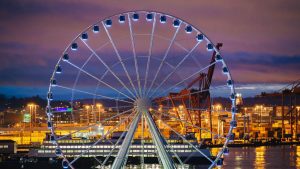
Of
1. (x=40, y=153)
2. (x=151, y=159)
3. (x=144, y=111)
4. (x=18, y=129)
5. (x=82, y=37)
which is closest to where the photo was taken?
(x=144, y=111)

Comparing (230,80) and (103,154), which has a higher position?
(230,80)

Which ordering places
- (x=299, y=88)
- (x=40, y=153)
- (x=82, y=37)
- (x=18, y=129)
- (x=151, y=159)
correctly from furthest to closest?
(x=18, y=129)
(x=299, y=88)
(x=40, y=153)
(x=151, y=159)
(x=82, y=37)

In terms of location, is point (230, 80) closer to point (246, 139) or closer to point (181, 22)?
point (181, 22)

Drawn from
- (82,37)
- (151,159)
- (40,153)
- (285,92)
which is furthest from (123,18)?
(285,92)

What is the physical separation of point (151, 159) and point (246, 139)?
80.4 metres

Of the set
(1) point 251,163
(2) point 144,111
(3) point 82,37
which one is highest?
(3) point 82,37

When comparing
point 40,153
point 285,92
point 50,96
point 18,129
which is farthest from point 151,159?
point 18,129

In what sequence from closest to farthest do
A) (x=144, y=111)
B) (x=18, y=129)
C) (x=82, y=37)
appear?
1. (x=144, y=111)
2. (x=82, y=37)
3. (x=18, y=129)

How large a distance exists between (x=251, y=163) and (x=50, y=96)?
4954cm

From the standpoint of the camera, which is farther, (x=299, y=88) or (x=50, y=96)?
(x=299, y=88)

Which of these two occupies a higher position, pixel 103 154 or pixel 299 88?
Answer: pixel 299 88

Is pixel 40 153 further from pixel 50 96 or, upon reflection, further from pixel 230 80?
pixel 230 80

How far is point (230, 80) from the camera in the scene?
44.8 m

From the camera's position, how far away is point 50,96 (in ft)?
153
